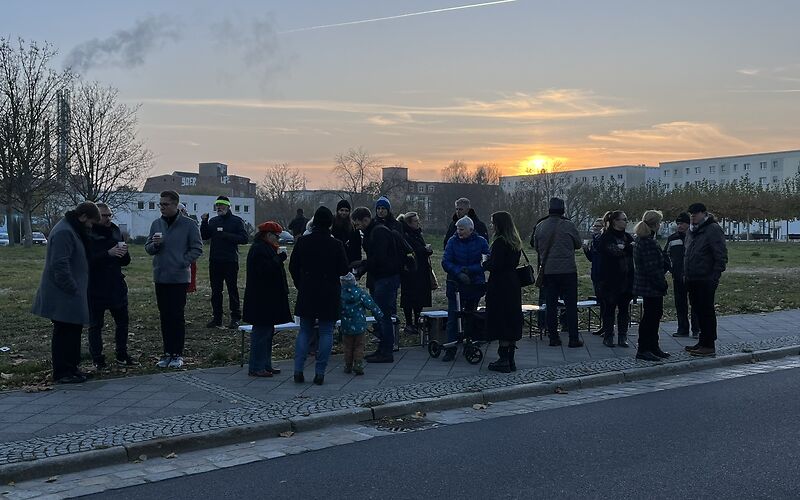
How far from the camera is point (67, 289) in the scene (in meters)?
8.58

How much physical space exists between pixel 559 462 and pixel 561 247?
5.80 m

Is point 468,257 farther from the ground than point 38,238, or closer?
farther from the ground

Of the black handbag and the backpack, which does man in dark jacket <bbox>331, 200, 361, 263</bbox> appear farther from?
the black handbag

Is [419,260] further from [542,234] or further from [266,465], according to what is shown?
[266,465]

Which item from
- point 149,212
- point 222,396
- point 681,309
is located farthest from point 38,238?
point 222,396

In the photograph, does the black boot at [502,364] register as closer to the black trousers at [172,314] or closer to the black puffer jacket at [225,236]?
the black trousers at [172,314]

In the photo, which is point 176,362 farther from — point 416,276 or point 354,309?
point 416,276

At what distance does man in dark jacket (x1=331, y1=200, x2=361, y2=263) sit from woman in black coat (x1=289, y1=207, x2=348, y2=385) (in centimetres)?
213

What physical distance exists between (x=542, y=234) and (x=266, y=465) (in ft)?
22.0

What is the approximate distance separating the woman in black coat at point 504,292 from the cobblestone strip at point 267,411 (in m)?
0.36

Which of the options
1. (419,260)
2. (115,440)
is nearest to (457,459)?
(115,440)

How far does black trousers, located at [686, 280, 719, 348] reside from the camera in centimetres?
1109

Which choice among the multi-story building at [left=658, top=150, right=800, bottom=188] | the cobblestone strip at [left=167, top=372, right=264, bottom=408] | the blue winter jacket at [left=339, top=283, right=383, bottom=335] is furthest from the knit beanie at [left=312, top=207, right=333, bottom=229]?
the multi-story building at [left=658, top=150, right=800, bottom=188]

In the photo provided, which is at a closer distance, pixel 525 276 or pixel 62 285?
pixel 62 285
